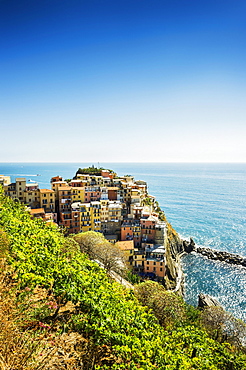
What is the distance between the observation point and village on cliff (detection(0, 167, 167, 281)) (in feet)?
125

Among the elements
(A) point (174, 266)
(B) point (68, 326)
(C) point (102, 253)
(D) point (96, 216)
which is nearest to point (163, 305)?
(C) point (102, 253)

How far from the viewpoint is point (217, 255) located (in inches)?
1940

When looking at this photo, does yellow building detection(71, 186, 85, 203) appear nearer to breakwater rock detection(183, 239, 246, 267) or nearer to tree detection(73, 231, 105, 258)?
tree detection(73, 231, 105, 258)

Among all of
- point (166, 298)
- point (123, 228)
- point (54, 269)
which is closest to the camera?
point (54, 269)

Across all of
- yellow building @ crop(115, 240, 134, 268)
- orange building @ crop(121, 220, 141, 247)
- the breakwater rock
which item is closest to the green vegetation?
yellow building @ crop(115, 240, 134, 268)

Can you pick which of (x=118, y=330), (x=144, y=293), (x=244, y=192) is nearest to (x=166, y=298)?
(x=144, y=293)

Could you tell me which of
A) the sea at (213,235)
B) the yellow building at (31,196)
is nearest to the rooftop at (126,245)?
the sea at (213,235)

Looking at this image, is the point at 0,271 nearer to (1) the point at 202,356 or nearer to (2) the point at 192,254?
(1) the point at 202,356

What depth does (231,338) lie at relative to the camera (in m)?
21.3

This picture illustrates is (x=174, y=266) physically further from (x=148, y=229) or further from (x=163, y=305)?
(x=163, y=305)

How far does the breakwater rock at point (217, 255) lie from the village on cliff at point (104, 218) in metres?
14.4

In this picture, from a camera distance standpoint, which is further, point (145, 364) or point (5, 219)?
point (5, 219)

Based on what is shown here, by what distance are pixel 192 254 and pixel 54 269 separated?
5058cm

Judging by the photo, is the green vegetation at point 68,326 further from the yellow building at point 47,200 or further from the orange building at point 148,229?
the yellow building at point 47,200
